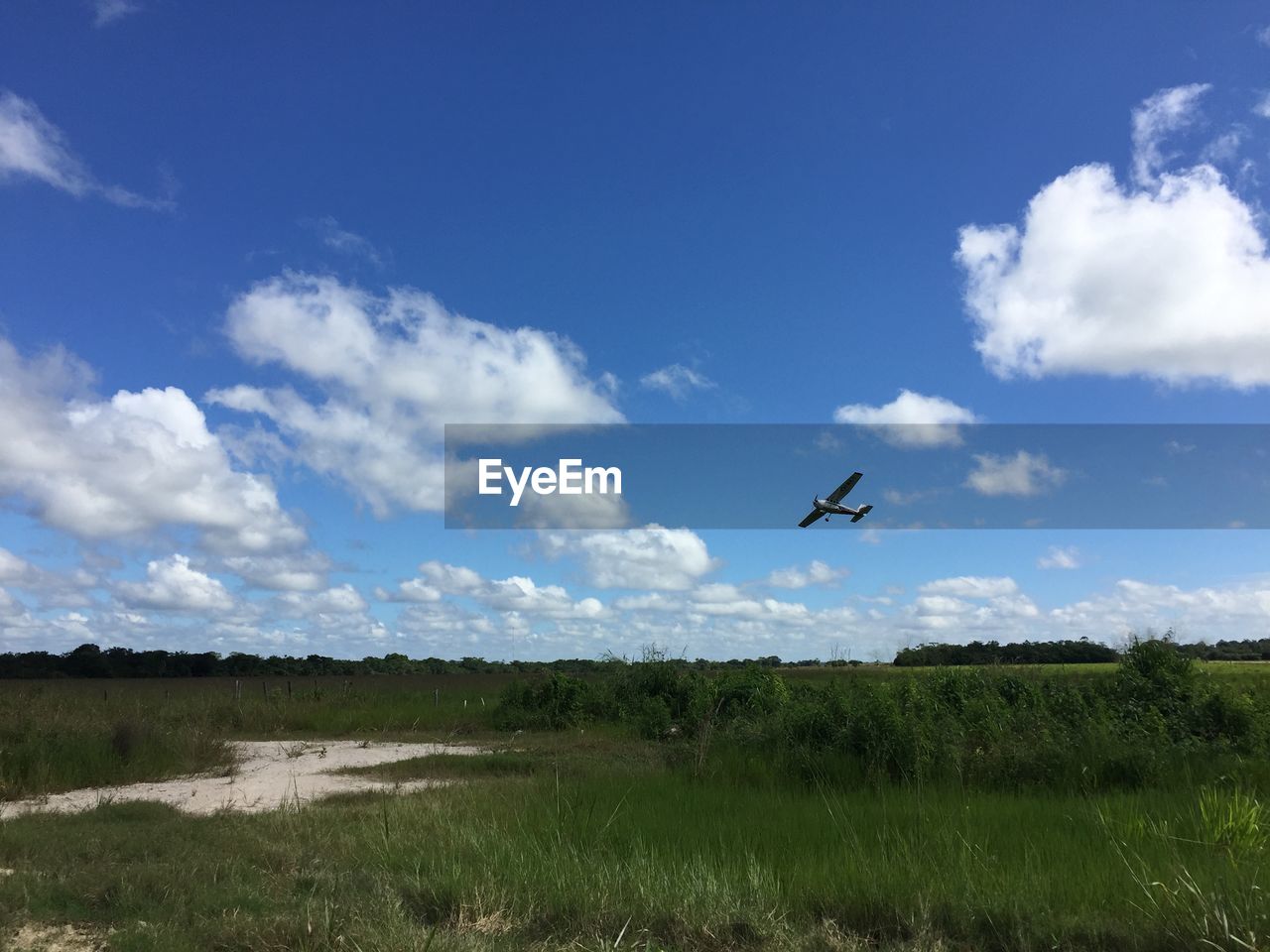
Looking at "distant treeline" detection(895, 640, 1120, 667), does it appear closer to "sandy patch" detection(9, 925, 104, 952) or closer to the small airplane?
the small airplane

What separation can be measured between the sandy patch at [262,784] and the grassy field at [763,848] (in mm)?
941

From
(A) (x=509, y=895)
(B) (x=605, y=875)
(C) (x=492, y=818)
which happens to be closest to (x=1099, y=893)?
(B) (x=605, y=875)

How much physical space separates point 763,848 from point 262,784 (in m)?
9.62

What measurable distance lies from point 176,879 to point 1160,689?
45.6ft

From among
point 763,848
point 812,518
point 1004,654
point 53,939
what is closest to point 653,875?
point 763,848

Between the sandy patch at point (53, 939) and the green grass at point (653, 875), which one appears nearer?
the green grass at point (653, 875)

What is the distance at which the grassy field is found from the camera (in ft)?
17.3

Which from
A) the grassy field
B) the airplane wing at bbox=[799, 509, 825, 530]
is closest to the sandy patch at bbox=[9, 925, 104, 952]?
the grassy field

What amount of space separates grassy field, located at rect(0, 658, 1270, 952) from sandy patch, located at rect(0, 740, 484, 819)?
941 mm

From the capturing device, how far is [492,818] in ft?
28.1

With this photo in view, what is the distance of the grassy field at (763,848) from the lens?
207 inches

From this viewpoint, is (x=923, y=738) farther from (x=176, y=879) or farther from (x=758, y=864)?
(x=176, y=879)

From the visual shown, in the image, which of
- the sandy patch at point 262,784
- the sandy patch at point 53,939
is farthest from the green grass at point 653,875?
the sandy patch at point 262,784

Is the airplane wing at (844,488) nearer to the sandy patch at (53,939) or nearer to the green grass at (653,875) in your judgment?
the green grass at (653,875)
